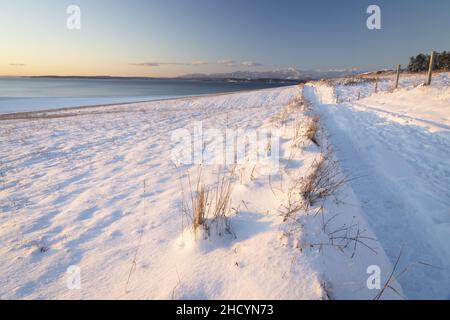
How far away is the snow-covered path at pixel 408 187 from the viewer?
7.50 feet

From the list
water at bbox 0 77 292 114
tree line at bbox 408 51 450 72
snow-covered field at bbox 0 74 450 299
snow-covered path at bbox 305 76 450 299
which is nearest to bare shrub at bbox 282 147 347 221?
snow-covered field at bbox 0 74 450 299

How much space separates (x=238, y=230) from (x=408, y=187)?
2.77 metres

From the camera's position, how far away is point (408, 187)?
Result: 3.53m

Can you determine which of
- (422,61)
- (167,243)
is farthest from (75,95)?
(422,61)

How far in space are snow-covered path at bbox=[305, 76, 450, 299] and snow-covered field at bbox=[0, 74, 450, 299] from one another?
2 centimetres

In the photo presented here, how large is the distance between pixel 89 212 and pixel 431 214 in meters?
4.26

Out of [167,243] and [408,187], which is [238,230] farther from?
[408,187]

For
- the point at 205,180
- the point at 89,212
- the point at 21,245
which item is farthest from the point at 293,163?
the point at 21,245

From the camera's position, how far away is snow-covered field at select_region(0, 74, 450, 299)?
6.14 ft

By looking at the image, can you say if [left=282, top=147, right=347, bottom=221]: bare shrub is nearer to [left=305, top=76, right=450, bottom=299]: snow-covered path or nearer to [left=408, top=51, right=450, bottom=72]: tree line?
[left=305, top=76, right=450, bottom=299]: snow-covered path

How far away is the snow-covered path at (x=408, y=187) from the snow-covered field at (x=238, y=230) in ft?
0.05

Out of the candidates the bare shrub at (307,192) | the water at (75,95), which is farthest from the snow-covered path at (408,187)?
the water at (75,95)

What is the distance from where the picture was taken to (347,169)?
4309 millimetres
